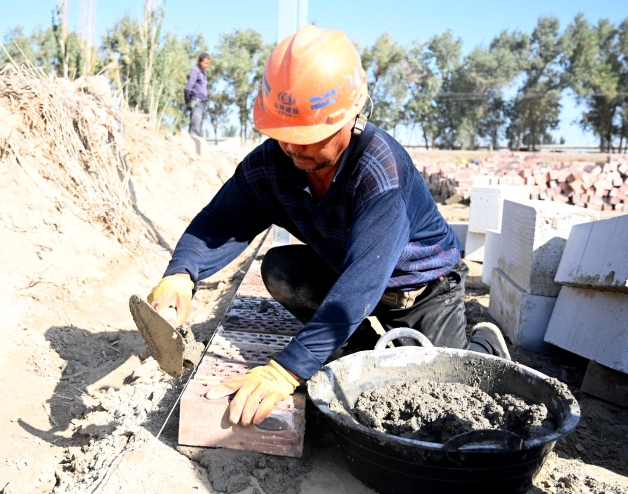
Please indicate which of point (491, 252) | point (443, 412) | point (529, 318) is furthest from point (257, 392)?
point (491, 252)

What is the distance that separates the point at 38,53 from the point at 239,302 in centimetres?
4122

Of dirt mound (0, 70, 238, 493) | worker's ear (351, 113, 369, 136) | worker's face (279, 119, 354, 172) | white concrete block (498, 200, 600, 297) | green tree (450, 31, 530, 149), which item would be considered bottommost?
dirt mound (0, 70, 238, 493)

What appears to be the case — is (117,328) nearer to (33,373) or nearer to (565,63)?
(33,373)

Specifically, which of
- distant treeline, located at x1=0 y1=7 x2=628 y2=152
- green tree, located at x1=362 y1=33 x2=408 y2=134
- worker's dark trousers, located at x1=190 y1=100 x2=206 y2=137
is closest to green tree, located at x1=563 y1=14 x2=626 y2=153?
distant treeline, located at x1=0 y1=7 x2=628 y2=152

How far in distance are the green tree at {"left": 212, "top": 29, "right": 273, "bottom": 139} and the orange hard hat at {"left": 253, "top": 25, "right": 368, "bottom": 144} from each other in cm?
3896

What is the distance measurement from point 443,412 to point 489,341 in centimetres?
100

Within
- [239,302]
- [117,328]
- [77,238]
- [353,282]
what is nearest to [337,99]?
[353,282]

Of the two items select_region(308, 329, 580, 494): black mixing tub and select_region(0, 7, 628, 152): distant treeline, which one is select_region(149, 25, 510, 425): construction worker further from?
select_region(0, 7, 628, 152): distant treeline

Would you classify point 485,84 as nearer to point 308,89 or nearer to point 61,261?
point 61,261

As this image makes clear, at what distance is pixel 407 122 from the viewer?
1944 inches

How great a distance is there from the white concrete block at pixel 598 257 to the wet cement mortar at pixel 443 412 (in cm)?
103

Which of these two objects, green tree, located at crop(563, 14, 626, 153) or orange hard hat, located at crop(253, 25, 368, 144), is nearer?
orange hard hat, located at crop(253, 25, 368, 144)

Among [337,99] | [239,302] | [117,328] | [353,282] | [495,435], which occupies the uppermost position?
[337,99]

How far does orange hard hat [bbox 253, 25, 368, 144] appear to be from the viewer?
2.06m
